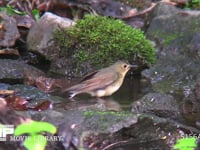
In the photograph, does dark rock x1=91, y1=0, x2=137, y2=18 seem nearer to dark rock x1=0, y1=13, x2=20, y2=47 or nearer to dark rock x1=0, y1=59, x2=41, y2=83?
dark rock x1=0, y1=13, x2=20, y2=47

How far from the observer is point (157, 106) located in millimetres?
7230

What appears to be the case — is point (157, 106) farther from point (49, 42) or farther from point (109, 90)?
point (49, 42)

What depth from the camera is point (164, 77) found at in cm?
903

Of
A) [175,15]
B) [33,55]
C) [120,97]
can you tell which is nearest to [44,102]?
[120,97]

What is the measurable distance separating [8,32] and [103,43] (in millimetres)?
1545

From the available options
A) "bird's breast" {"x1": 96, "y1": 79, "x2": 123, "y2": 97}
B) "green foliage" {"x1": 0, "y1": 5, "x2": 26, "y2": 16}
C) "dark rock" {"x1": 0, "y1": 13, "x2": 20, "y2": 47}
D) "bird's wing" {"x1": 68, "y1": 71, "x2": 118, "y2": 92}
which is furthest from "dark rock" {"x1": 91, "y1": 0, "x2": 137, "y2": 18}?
"bird's breast" {"x1": 96, "y1": 79, "x2": 123, "y2": 97}

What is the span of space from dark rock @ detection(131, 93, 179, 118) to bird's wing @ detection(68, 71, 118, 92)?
Result: 33.4 inches

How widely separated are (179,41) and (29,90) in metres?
2.90

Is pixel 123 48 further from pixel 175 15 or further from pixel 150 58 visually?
pixel 175 15

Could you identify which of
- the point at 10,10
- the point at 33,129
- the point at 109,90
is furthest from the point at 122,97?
the point at 33,129

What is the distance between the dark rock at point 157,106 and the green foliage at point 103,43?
202cm

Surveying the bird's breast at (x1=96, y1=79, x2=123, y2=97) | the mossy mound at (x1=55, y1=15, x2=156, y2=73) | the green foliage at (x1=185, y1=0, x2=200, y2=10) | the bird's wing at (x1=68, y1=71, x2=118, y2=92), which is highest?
the green foliage at (x1=185, y1=0, x2=200, y2=10)

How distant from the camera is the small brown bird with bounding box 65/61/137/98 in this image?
7969 mm

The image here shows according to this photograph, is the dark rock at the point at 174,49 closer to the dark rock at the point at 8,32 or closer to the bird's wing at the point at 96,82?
the bird's wing at the point at 96,82
